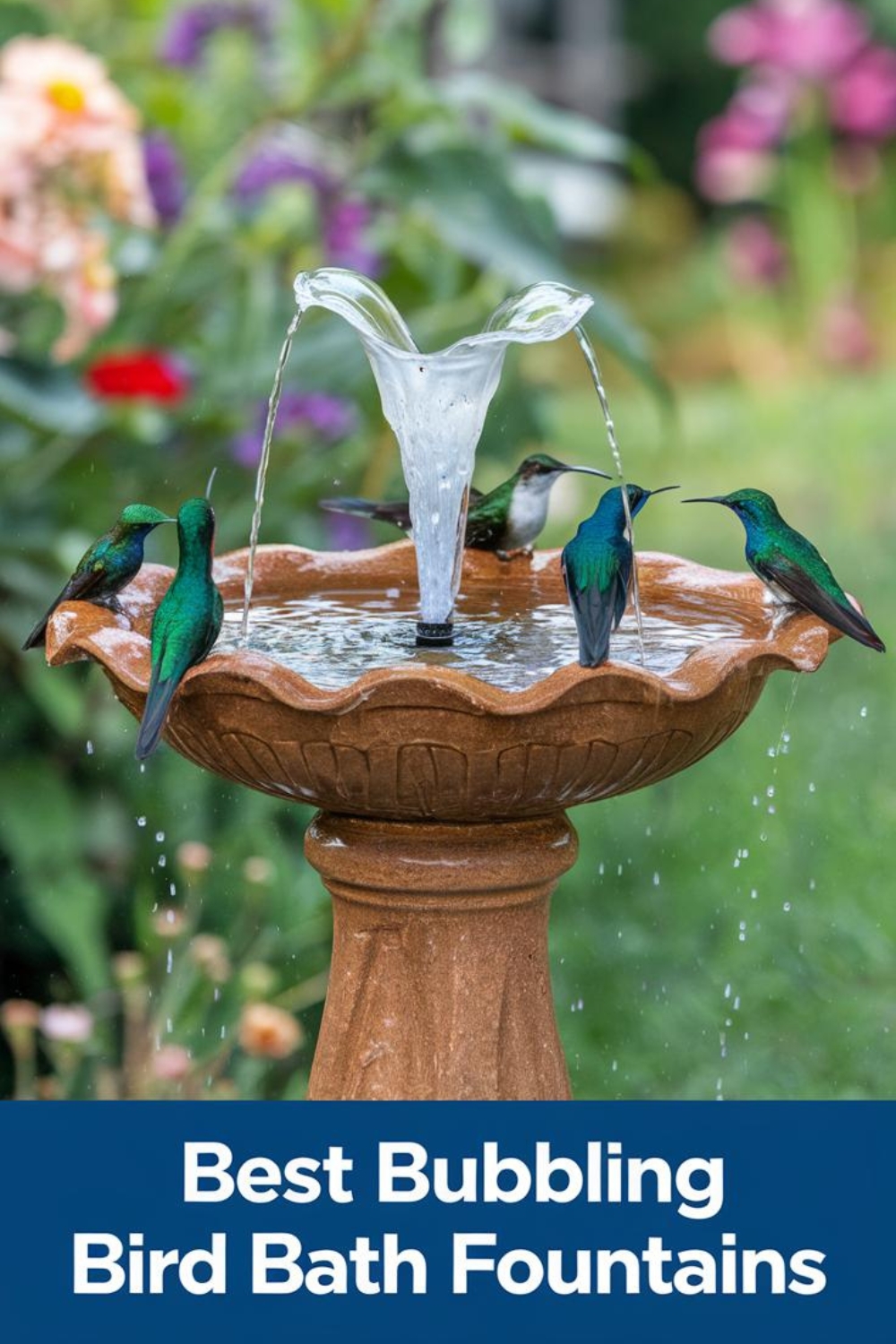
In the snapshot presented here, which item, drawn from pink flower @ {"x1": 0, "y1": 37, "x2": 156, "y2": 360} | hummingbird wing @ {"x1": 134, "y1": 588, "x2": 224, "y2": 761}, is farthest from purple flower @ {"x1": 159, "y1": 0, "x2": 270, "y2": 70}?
hummingbird wing @ {"x1": 134, "y1": 588, "x2": 224, "y2": 761}

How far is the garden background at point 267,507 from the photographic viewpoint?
11.4 ft

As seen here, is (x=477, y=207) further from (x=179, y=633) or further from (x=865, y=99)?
(x=865, y=99)

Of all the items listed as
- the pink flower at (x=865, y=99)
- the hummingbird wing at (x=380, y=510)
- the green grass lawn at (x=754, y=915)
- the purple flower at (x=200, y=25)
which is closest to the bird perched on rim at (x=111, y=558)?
the hummingbird wing at (x=380, y=510)

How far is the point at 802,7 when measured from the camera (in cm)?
1014

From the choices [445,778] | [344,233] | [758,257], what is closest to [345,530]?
[344,233]

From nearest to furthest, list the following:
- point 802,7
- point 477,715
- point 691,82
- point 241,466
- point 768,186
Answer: point 477,715 < point 241,466 < point 802,7 < point 768,186 < point 691,82

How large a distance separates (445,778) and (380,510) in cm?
64

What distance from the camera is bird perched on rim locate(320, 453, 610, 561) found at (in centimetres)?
269

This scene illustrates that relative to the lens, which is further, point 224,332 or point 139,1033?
point 224,332

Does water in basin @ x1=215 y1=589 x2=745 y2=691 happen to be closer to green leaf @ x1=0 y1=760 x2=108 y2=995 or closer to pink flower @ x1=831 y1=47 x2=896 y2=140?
green leaf @ x1=0 y1=760 x2=108 y2=995

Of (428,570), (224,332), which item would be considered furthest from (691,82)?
(428,570)

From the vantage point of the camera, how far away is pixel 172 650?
2.18 meters
